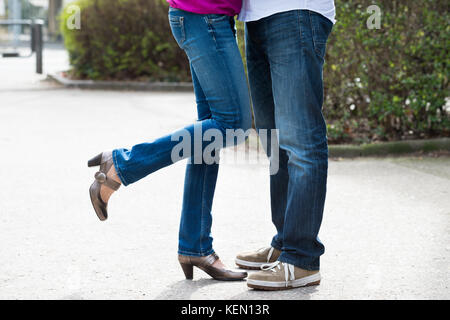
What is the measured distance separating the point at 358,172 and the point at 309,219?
2.78m

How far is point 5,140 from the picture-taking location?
6.95 m

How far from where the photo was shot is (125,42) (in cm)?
1231

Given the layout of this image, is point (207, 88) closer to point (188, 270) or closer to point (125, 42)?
point (188, 270)

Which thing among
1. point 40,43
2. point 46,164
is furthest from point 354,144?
point 40,43

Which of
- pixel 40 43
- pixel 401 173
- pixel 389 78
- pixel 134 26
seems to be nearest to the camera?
pixel 401 173

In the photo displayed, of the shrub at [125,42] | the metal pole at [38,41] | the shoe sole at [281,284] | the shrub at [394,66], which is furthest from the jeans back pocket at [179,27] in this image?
the metal pole at [38,41]

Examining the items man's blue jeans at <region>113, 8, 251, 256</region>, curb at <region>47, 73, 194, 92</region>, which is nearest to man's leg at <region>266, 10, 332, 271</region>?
man's blue jeans at <region>113, 8, 251, 256</region>

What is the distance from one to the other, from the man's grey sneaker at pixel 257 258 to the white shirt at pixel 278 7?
3.54 feet

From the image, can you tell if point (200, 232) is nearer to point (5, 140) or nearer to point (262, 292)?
point (262, 292)

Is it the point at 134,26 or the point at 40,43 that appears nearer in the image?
the point at 134,26

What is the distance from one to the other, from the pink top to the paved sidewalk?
113cm

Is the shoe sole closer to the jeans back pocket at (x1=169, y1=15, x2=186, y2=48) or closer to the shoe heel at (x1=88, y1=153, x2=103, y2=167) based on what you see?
the shoe heel at (x1=88, y1=153, x2=103, y2=167)

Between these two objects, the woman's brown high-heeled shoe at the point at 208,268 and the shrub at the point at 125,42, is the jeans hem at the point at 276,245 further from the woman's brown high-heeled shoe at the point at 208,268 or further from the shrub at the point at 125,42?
the shrub at the point at 125,42
